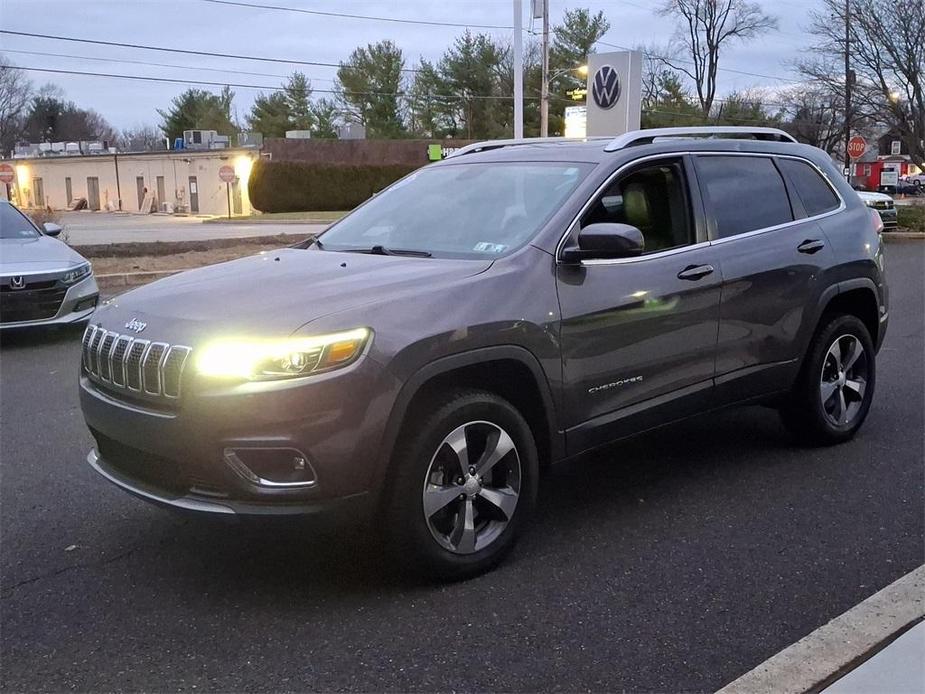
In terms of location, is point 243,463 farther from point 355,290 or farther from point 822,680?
point 822,680

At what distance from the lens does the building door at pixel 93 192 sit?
64.8 m

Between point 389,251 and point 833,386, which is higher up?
point 389,251

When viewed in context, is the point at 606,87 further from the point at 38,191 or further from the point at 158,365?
the point at 38,191

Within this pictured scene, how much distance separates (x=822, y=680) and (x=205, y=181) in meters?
56.0

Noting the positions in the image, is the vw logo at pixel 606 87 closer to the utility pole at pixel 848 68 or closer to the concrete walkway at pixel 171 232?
the concrete walkway at pixel 171 232

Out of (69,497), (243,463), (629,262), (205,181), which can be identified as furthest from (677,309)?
(205,181)

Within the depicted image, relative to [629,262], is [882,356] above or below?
below

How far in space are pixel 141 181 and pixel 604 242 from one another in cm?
6150

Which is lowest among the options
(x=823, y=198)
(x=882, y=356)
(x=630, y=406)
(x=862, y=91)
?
(x=882, y=356)

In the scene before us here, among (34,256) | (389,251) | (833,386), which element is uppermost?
(389,251)

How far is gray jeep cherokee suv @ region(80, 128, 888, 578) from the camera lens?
10.9 feet

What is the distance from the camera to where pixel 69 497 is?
15.8 feet

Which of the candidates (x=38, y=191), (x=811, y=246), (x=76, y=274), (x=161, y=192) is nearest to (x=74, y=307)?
(x=76, y=274)

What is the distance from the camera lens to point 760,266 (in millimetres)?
4910
